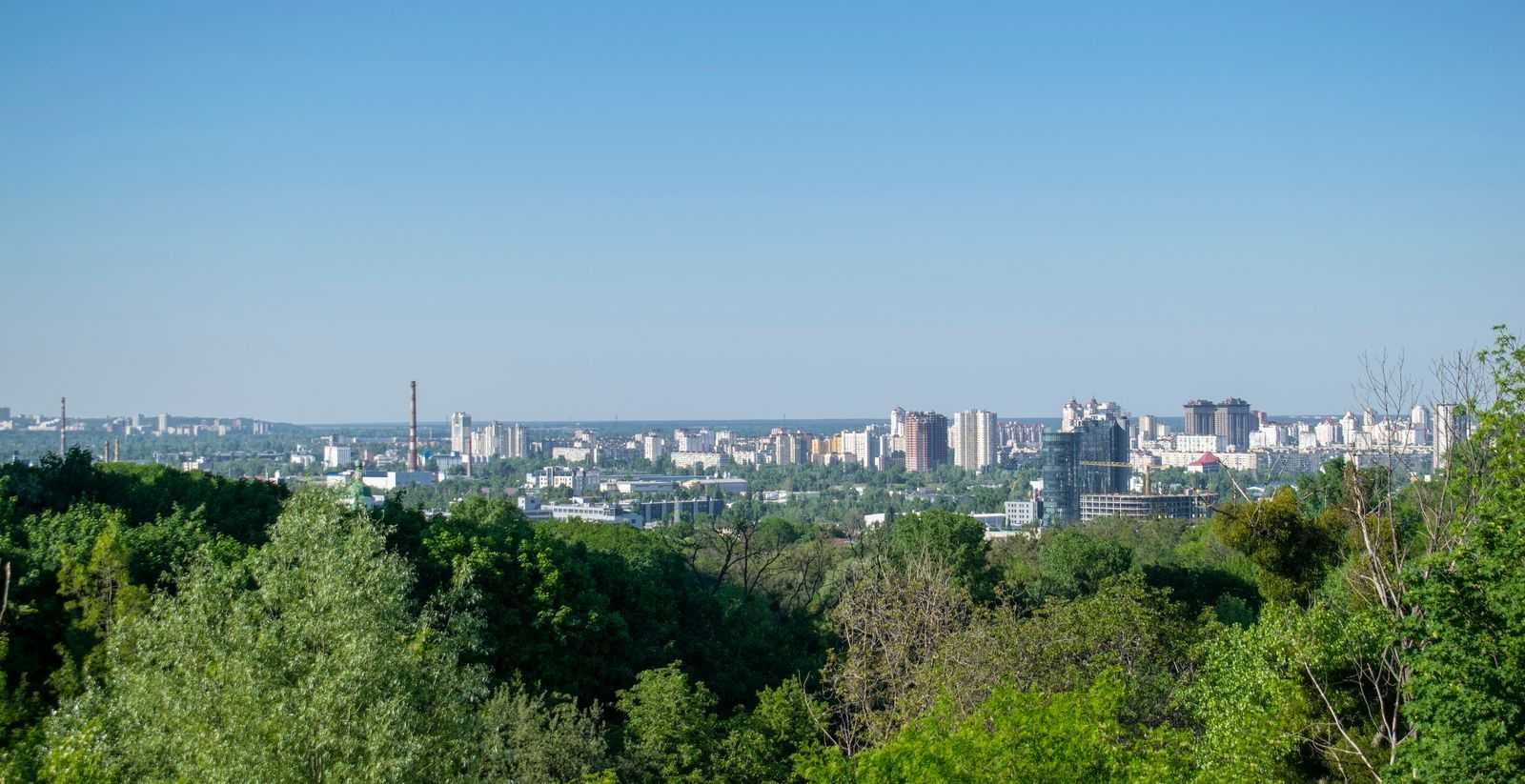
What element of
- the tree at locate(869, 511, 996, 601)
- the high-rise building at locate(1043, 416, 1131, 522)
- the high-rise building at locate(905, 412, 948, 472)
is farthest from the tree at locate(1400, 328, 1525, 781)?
the high-rise building at locate(905, 412, 948, 472)

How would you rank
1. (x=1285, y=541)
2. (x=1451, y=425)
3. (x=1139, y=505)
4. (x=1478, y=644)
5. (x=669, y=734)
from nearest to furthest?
1. (x=1478, y=644)
2. (x=1451, y=425)
3. (x=669, y=734)
4. (x=1285, y=541)
5. (x=1139, y=505)

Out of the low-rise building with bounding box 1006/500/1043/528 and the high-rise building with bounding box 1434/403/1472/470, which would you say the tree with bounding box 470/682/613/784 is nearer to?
the high-rise building with bounding box 1434/403/1472/470

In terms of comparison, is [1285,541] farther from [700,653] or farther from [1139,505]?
[1139,505]

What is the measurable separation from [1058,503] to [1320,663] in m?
106

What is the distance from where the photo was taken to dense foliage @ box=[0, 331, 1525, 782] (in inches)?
505

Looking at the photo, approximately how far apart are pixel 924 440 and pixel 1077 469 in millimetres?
71965

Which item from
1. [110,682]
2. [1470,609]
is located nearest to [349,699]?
[110,682]

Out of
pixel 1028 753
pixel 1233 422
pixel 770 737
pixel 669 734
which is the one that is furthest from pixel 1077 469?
pixel 1028 753

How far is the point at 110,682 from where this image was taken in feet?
50.9

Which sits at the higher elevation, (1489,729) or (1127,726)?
(1489,729)

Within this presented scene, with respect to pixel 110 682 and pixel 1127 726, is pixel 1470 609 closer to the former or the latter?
pixel 1127 726

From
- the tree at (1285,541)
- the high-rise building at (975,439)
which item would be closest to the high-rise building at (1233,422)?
the high-rise building at (975,439)

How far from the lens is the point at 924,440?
193250 millimetres

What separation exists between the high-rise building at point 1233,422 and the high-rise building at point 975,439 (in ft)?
98.3
